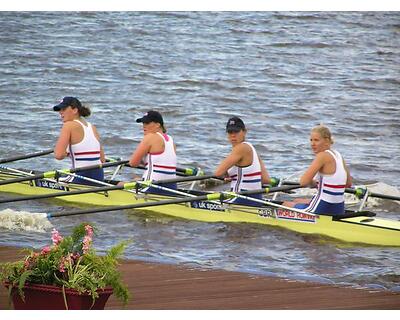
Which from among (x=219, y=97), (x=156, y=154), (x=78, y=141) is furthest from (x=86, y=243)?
(x=219, y=97)

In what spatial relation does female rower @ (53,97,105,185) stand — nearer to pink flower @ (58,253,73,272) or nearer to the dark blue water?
the dark blue water

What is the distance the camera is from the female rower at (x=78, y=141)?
9633mm

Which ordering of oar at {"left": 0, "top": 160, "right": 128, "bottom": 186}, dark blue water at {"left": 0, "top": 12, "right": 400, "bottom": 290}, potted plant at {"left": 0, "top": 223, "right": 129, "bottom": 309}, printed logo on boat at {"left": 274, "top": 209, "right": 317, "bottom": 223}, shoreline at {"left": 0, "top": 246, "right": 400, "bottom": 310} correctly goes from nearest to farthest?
potted plant at {"left": 0, "top": 223, "right": 129, "bottom": 309}, shoreline at {"left": 0, "top": 246, "right": 400, "bottom": 310}, dark blue water at {"left": 0, "top": 12, "right": 400, "bottom": 290}, printed logo on boat at {"left": 274, "top": 209, "right": 317, "bottom": 223}, oar at {"left": 0, "top": 160, "right": 128, "bottom": 186}

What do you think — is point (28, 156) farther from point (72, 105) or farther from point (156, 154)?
point (156, 154)

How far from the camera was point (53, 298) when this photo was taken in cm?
613

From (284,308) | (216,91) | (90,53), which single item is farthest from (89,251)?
(216,91)

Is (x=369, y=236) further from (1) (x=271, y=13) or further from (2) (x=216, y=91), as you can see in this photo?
(2) (x=216, y=91)

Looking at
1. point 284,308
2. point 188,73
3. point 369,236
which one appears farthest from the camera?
point 188,73

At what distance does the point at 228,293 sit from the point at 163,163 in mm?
2802

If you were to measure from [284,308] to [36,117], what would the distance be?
4106mm

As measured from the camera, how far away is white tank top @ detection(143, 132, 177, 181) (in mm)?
9594

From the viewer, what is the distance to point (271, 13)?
9.64m

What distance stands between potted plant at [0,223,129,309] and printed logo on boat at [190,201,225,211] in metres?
3.16

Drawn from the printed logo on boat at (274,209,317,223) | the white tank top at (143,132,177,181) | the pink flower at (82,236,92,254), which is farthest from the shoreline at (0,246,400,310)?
the white tank top at (143,132,177,181)
